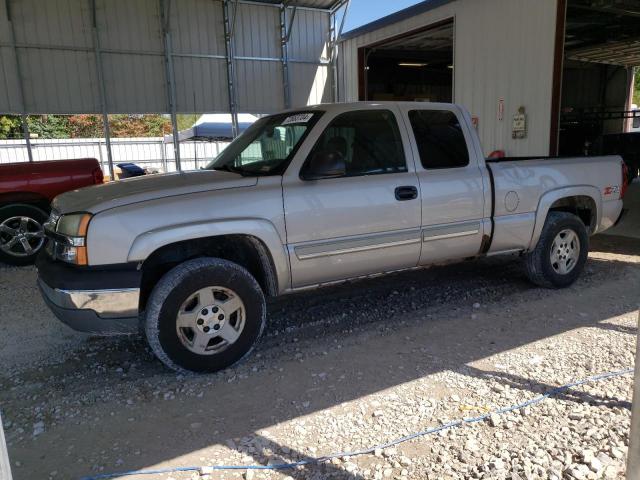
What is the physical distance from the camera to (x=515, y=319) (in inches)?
188

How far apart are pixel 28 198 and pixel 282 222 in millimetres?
5337

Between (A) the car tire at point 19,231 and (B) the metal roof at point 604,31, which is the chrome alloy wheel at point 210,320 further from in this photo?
(B) the metal roof at point 604,31

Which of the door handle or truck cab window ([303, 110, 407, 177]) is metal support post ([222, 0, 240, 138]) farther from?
the door handle

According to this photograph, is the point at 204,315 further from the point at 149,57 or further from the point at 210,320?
the point at 149,57

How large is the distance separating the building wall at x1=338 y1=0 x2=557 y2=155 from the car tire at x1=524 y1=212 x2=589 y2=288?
422 cm

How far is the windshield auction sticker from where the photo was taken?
4.42m

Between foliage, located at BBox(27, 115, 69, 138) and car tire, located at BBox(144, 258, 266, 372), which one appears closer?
car tire, located at BBox(144, 258, 266, 372)

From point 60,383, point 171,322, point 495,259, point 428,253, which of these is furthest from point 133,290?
point 495,259

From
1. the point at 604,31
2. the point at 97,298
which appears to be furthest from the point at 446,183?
the point at 604,31

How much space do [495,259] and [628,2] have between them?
29.5ft

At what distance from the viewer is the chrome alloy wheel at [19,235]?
7414mm

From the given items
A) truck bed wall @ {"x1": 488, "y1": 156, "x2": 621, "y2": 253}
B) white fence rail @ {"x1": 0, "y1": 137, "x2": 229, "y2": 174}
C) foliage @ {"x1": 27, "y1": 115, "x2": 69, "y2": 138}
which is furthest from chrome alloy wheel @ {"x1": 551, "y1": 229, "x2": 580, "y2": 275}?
foliage @ {"x1": 27, "y1": 115, "x2": 69, "y2": 138}

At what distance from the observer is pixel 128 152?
22.9 m

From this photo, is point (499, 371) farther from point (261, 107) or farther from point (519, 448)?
point (261, 107)
